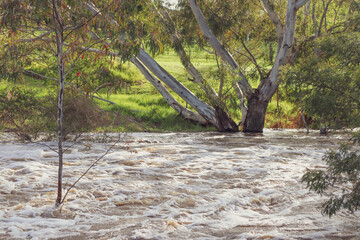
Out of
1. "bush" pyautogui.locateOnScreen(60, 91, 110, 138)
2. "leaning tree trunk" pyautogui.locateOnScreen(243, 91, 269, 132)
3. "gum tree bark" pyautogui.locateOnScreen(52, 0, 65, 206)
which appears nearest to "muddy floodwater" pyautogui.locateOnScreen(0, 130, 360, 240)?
"gum tree bark" pyautogui.locateOnScreen(52, 0, 65, 206)

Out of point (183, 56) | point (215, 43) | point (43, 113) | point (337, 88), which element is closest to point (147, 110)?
point (183, 56)

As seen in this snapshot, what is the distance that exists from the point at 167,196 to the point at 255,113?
7787mm

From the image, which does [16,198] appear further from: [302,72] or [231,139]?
[231,139]

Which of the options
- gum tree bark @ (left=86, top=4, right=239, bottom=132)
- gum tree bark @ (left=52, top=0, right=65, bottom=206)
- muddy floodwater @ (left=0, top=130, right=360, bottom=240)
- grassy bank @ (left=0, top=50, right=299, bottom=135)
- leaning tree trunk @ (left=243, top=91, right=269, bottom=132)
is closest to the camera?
muddy floodwater @ (left=0, top=130, right=360, bottom=240)

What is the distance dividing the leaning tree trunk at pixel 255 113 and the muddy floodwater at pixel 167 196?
330 centimetres

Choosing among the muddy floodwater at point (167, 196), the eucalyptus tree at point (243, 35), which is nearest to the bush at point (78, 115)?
the muddy floodwater at point (167, 196)

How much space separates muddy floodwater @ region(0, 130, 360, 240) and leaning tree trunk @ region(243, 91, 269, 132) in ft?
10.8

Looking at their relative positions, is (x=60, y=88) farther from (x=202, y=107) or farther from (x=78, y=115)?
(x=202, y=107)

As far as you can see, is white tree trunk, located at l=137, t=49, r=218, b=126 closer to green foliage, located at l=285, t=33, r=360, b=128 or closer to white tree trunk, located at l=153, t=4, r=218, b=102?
white tree trunk, located at l=153, t=4, r=218, b=102

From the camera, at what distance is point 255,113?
1314 cm

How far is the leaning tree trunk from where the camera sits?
13047 millimetres

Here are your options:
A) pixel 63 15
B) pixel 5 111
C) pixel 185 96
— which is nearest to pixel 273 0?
pixel 185 96

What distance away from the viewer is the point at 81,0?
17.9 ft

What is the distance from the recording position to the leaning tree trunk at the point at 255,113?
13.0 metres
